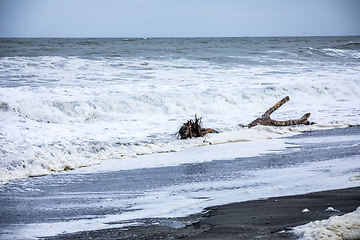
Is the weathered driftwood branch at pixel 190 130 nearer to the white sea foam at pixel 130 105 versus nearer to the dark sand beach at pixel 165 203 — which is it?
the white sea foam at pixel 130 105

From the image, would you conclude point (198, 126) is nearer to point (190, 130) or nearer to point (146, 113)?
point (190, 130)

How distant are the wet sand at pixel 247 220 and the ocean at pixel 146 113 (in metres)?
0.32

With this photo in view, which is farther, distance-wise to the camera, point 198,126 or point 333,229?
point 198,126

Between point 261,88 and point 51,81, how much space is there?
25.6 ft

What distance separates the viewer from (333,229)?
2930 millimetres

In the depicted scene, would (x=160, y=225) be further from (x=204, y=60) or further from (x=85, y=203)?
(x=204, y=60)

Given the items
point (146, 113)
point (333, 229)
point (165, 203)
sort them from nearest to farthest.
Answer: point (333, 229), point (165, 203), point (146, 113)

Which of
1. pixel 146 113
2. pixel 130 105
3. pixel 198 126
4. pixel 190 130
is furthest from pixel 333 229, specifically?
pixel 130 105

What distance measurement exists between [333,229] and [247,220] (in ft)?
2.80

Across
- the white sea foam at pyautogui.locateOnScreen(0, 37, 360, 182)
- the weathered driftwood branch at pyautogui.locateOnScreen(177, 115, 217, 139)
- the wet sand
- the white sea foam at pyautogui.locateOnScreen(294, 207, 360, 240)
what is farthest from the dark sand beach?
the weathered driftwood branch at pyautogui.locateOnScreen(177, 115, 217, 139)

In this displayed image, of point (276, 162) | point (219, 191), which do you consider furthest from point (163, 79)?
point (219, 191)

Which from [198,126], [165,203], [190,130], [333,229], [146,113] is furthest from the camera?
[146,113]

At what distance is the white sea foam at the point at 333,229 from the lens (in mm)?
2836

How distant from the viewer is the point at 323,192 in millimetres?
4289
